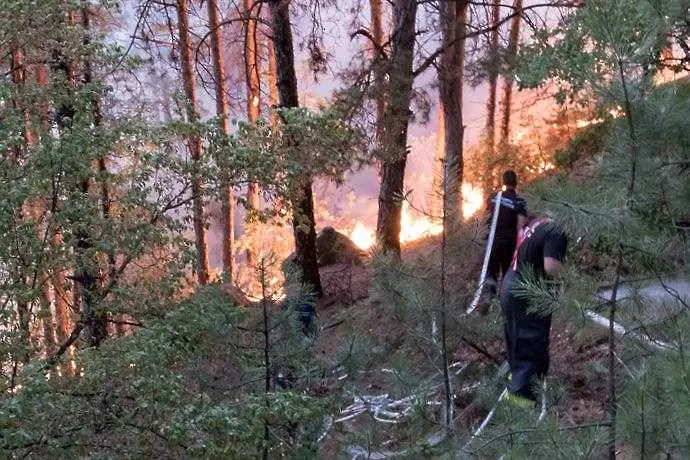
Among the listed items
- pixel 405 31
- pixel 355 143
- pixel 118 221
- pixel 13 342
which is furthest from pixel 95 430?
pixel 405 31

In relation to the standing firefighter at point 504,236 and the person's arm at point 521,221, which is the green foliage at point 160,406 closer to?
the standing firefighter at point 504,236

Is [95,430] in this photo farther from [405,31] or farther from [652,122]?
[405,31]

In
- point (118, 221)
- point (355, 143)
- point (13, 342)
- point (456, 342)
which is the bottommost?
point (456, 342)

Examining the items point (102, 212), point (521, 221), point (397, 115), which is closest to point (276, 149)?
point (102, 212)

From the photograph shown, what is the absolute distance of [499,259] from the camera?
5520mm

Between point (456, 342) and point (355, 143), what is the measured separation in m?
5.32

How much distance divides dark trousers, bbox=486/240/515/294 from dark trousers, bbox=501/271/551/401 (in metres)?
0.28

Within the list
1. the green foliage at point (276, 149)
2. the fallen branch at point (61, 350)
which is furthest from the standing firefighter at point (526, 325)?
the fallen branch at point (61, 350)

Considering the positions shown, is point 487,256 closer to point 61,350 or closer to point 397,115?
point 61,350

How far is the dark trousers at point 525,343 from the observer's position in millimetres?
4918

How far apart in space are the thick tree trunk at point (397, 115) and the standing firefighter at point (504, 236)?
4.64m

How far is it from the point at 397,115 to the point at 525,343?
653 centimetres

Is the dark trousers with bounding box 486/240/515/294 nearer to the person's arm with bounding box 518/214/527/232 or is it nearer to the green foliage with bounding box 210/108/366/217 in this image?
the person's arm with bounding box 518/214/527/232

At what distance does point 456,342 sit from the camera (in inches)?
203
